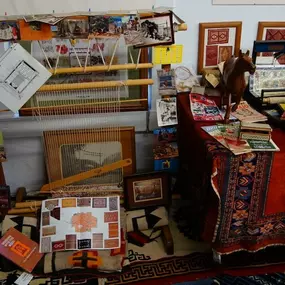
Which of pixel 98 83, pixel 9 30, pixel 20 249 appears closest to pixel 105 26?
pixel 98 83

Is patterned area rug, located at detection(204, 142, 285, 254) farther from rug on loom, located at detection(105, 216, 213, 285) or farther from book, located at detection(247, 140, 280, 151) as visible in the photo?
rug on loom, located at detection(105, 216, 213, 285)

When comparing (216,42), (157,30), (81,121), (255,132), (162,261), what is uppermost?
(157,30)

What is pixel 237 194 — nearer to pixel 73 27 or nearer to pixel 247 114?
pixel 247 114

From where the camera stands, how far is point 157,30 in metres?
1.68

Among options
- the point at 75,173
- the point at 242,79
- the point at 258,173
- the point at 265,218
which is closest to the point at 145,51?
the point at 242,79

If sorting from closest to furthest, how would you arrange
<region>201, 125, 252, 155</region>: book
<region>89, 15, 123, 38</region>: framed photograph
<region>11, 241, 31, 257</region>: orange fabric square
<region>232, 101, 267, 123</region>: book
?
<region>201, 125, 252, 155</region>: book < <region>89, 15, 123, 38</region>: framed photograph < <region>232, 101, 267, 123</region>: book < <region>11, 241, 31, 257</region>: orange fabric square

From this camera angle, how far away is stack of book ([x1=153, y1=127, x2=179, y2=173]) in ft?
7.31

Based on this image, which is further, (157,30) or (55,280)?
(55,280)

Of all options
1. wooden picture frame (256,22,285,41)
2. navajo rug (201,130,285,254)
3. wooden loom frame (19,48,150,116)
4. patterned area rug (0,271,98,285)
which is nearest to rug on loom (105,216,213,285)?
patterned area rug (0,271,98,285)

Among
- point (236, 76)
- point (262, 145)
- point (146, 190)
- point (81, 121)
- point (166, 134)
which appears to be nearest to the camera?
point (262, 145)

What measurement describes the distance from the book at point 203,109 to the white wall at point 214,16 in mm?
356

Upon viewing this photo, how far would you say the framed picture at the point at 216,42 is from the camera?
212cm

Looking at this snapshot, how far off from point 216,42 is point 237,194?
1.02 m

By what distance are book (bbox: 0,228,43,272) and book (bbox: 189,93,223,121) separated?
1.12 meters
